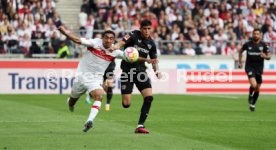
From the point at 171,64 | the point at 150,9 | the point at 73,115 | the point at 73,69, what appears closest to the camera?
the point at 73,115

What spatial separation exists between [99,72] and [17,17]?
63.0ft

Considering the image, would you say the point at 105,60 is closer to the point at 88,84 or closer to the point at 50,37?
the point at 88,84

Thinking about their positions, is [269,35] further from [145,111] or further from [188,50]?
[145,111]

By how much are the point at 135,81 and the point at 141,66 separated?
382mm

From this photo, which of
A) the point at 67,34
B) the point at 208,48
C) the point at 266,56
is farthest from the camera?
the point at 208,48

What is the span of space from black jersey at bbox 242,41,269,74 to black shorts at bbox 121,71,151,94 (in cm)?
779

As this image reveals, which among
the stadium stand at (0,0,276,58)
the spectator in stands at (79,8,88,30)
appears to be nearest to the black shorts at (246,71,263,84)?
the stadium stand at (0,0,276,58)

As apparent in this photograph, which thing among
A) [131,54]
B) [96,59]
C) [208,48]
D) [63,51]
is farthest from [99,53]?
[208,48]

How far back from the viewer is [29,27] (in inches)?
1331

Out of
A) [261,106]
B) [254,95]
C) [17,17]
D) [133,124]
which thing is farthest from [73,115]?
[17,17]

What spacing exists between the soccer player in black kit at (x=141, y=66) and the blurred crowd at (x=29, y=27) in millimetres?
16859

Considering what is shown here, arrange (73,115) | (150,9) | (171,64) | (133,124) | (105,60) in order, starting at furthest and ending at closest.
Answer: (150,9), (171,64), (73,115), (133,124), (105,60)

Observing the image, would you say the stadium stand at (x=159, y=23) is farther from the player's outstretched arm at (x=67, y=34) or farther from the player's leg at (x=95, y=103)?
the player's outstretched arm at (x=67, y=34)

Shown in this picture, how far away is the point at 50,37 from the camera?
3372 cm
